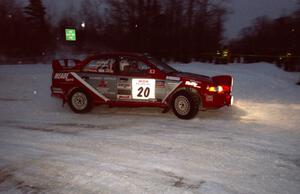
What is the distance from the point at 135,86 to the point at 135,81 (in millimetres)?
126

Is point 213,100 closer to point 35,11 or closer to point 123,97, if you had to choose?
point 123,97

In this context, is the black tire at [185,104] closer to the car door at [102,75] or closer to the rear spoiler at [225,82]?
the rear spoiler at [225,82]

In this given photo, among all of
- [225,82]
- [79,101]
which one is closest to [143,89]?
[79,101]

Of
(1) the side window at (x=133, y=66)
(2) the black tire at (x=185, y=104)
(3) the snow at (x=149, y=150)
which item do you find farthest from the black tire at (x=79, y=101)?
(2) the black tire at (x=185, y=104)

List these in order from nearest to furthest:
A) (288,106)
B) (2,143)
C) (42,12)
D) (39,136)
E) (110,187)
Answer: (110,187) < (2,143) < (39,136) < (288,106) < (42,12)

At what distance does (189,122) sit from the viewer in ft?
26.4

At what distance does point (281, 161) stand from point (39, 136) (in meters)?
4.45

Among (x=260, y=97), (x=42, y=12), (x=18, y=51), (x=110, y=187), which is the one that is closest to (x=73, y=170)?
(x=110, y=187)

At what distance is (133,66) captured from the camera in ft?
29.3

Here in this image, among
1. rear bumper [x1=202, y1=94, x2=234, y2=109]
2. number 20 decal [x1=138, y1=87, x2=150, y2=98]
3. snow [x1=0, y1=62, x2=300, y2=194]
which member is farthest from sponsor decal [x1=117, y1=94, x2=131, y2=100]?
rear bumper [x1=202, y1=94, x2=234, y2=109]

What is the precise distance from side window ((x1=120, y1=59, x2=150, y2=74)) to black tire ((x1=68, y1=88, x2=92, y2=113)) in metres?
1.27

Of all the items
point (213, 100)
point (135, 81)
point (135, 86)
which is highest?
point (135, 81)

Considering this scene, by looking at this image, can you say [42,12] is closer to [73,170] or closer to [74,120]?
[74,120]

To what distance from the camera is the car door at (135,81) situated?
8703mm
